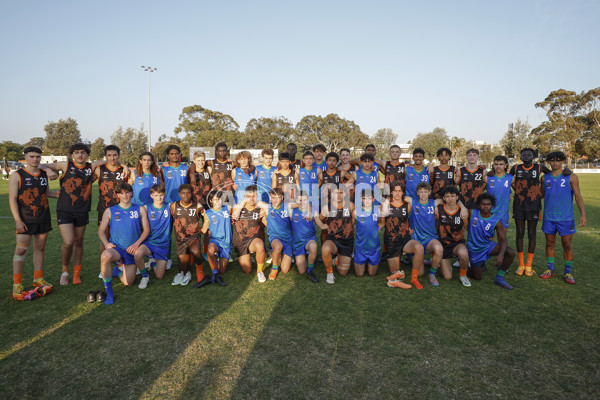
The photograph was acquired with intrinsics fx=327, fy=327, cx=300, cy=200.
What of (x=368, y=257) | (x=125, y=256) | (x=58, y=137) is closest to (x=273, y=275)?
(x=368, y=257)

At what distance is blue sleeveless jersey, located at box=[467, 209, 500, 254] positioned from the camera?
4.89 metres

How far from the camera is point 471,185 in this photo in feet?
18.9

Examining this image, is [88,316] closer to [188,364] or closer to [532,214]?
[188,364]

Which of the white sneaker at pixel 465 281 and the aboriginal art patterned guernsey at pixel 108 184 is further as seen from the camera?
the aboriginal art patterned guernsey at pixel 108 184

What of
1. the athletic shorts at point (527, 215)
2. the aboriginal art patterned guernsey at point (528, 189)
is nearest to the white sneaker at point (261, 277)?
the athletic shorts at point (527, 215)

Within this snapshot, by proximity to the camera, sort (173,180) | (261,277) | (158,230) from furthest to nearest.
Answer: (173,180), (158,230), (261,277)

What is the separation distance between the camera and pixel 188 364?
281 centimetres

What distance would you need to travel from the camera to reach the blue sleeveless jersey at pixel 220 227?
510cm

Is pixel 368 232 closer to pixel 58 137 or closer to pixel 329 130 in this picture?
pixel 329 130

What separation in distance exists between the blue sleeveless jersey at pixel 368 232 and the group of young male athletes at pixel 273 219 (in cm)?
2

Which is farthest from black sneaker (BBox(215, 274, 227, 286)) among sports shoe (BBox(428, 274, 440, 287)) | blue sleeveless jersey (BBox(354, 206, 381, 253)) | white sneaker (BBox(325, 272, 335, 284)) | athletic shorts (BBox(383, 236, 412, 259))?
sports shoe (BBox(428, 274, 440, 287))

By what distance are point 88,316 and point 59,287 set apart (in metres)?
1.31

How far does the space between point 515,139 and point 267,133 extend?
42382 mm

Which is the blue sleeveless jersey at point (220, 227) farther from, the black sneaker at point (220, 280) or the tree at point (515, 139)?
the tree at point (515, 139)
